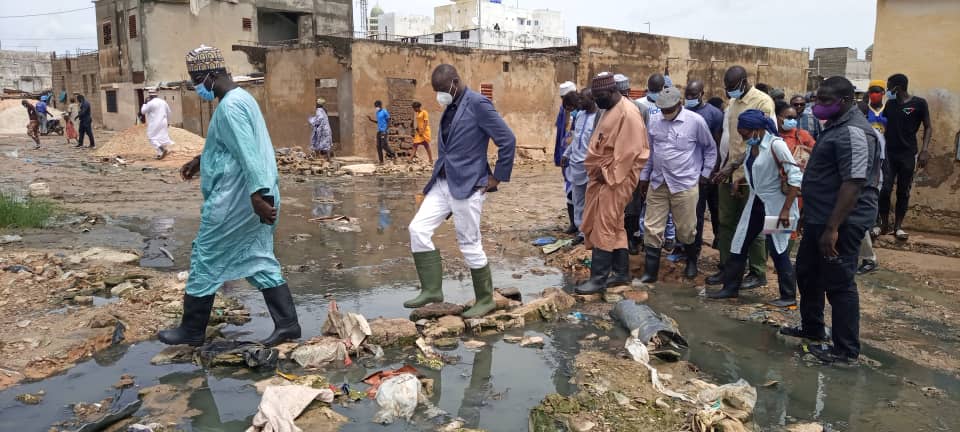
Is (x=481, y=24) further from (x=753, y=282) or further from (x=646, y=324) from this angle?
(x=646, y=324)

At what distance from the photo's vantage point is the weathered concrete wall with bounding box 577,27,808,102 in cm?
2120

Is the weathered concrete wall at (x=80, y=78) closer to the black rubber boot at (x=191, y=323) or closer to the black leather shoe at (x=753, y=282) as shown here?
the black rubber boot at (x=191, y=323)

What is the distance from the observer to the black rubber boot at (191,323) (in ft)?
12.5

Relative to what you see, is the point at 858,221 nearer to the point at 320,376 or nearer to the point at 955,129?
the point at 320,376

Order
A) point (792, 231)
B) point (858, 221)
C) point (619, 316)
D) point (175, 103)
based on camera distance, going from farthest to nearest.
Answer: point (175, 103) → point (792, 231) → point (619, 316) → point (858, 221)

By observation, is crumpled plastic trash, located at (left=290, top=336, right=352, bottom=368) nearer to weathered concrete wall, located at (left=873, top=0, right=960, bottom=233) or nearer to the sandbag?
the sandbag

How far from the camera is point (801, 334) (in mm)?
4328

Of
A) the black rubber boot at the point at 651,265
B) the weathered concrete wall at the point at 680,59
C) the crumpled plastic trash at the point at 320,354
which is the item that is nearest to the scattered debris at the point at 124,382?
the crumpled plastic trash at the point at 320,354

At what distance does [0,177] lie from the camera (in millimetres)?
12336

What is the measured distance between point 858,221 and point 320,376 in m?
3.15

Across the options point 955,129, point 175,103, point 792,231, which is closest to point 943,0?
point 955,129

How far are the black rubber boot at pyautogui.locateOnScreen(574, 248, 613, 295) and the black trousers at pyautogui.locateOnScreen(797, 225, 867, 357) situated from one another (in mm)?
1569

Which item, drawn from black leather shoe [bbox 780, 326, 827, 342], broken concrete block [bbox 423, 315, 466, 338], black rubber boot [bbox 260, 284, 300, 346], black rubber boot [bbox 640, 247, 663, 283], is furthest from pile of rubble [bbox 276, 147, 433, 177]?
black leather shoe [bbox 780, 326, 827, 342]

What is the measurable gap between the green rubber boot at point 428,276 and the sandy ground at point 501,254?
1702mm
